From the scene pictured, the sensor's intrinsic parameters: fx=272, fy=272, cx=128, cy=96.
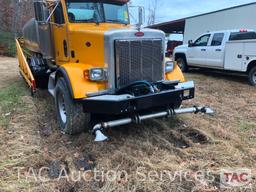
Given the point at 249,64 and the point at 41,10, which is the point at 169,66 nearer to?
the point at 41,10

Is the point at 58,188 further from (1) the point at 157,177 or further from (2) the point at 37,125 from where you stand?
A: (2) the point at 37,125

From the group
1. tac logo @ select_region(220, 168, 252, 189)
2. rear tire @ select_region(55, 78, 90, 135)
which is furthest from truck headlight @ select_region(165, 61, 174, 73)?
tac logo @ select_region(220, 168, 252, 189)

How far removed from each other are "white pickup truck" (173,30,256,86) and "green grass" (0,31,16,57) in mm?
14483

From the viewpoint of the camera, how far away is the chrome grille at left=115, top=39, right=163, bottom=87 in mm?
4242

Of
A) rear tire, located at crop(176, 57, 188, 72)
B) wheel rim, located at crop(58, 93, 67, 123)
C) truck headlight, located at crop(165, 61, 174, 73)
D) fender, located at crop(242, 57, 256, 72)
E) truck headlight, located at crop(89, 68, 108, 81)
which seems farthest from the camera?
rear tire, located at crop(176, 57, 188, 72)

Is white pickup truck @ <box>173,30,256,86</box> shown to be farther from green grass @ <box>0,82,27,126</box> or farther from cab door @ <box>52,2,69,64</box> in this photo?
green grass @ <box>0,82,27,126</box>

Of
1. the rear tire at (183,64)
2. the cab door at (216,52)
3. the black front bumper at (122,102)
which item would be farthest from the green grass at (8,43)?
the black front bumper at (122,102)

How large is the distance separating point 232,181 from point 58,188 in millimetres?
2083

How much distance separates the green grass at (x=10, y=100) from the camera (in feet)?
18.4

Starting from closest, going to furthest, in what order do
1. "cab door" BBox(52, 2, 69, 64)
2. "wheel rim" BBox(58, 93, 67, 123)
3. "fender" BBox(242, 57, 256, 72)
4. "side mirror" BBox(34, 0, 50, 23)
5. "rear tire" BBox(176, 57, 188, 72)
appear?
"wheel rim" BBox(58, 93, 67, 123) → "cab door" BBox(52, 2, 69, 64) → "side mirror" BBox(34, 0, 50, 23) → "fender" BBox(242, 57, 256, 72) → "rear tire" BBox(176, 57, 188, 72)

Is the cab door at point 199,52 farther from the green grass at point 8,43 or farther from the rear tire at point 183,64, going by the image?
the green grass at point 8,43

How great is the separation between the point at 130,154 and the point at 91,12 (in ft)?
9.45

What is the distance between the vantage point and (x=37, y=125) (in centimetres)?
517

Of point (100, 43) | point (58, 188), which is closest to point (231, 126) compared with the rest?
point (100, 43)
